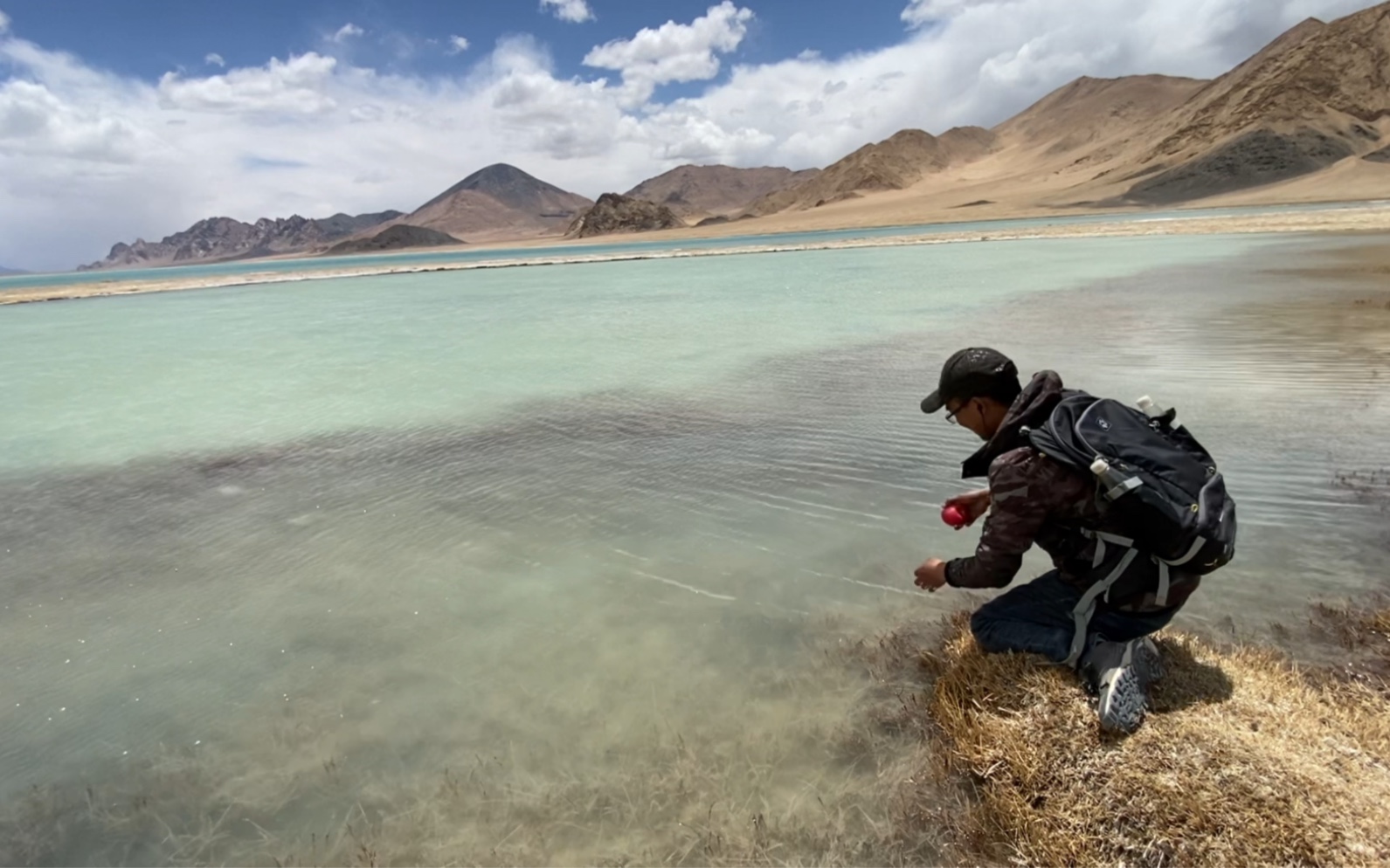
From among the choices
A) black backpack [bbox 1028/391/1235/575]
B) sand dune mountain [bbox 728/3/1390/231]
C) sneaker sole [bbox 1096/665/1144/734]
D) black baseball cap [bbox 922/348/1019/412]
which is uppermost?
sand dune mountain [bbox 728/3/1390/231]

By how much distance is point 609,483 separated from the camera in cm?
618

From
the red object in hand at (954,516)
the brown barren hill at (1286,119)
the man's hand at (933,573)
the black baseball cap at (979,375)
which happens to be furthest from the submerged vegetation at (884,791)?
the brown barren hill at (1286,119)

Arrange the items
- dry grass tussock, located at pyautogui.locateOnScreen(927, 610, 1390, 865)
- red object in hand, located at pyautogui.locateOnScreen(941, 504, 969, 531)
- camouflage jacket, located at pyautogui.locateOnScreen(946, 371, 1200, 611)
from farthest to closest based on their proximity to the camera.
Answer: red object in hand, located at pyautogui.locateOnScreen(941, 504, 969, 531) → camouflage jacket, located at pyautogui.locateOnScreen(946, 371, 1200, 611) → dry grass tussock, located at pyautogui.locateOnScreen(927, 610, 1390, 865)

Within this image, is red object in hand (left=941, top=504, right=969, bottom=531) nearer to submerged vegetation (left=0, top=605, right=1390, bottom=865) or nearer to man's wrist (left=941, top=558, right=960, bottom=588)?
man's wrist (left=941, top=558, right=960, bottom=588)

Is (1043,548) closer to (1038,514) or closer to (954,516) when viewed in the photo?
(1038,514)

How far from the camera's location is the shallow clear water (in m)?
3.15

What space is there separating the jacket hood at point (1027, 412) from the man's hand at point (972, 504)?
Result: 40 centimetres

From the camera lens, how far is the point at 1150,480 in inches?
90.4

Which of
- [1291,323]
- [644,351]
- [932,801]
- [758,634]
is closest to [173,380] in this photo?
[644,351]

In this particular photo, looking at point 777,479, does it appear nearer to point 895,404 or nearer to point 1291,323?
point 895,404

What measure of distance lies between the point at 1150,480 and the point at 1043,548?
0.51 m

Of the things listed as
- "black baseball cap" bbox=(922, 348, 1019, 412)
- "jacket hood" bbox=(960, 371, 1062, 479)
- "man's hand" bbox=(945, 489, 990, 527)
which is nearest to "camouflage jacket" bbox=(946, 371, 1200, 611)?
"jacket hood" bbox=(960, 371, 1062, 479)

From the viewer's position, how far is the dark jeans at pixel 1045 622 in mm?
2705

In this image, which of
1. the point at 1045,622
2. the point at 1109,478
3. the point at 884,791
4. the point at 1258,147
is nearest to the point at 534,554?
the point at 884,791
